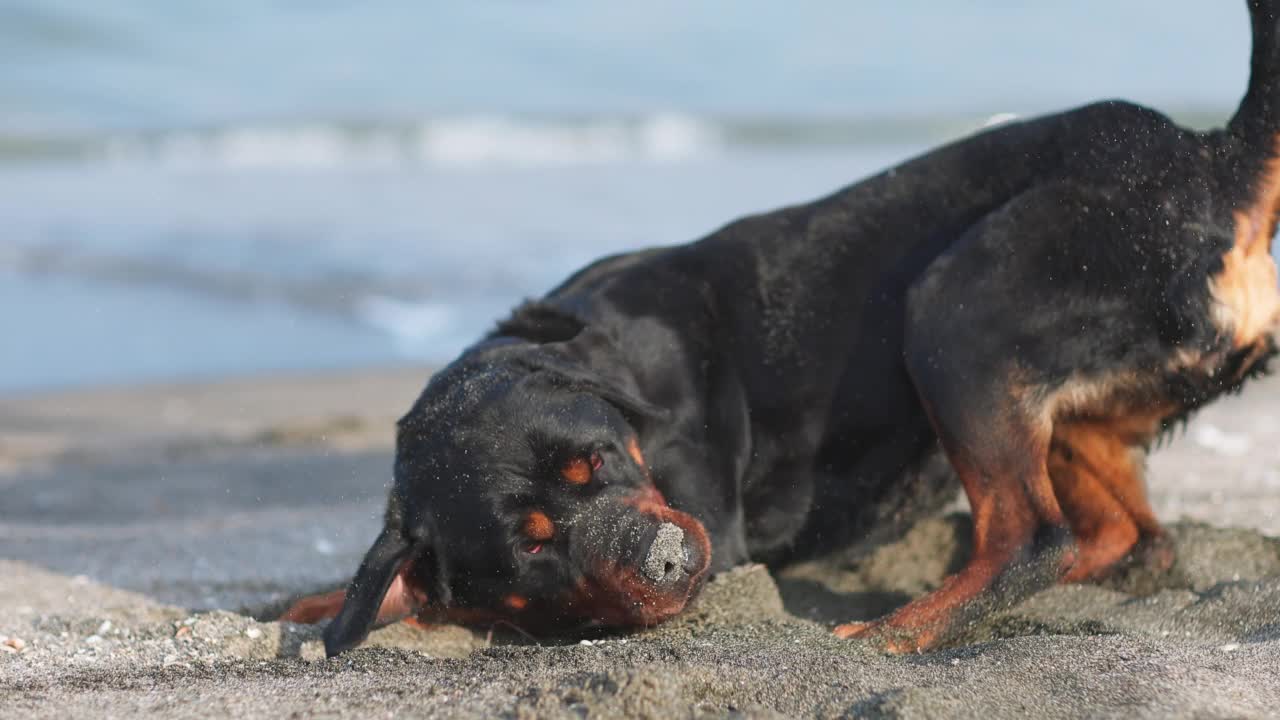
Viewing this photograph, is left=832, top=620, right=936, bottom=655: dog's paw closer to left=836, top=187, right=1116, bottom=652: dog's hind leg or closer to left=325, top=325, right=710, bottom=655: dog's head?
left=836, top=187, right=1116, bottom=652: dog's hind leg

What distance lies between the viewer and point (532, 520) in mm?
3180

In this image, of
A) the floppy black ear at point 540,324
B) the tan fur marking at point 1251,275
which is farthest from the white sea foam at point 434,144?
the tan fur marking at point 1251,275

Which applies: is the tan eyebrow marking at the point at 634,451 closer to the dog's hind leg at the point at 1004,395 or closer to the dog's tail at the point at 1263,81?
the dog's hind leg at the point at 1004,395

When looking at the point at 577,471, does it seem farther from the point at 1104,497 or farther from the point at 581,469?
the point at 1104,497

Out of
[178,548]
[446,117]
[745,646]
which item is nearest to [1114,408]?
[745,646]

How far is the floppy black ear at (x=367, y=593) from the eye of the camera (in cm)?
296

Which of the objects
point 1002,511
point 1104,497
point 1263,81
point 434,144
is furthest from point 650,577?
point 434,144

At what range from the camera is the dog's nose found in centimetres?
307

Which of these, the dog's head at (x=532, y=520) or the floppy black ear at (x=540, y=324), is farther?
the floppy black ear at (x=540, y=324)

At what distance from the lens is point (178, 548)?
449 centimetres

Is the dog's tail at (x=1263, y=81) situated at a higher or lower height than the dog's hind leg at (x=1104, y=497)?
higher

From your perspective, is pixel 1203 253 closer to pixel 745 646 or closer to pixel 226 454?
pixel 745 646

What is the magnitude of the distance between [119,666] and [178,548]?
5.16ft

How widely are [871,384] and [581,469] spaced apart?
39.7 inches
